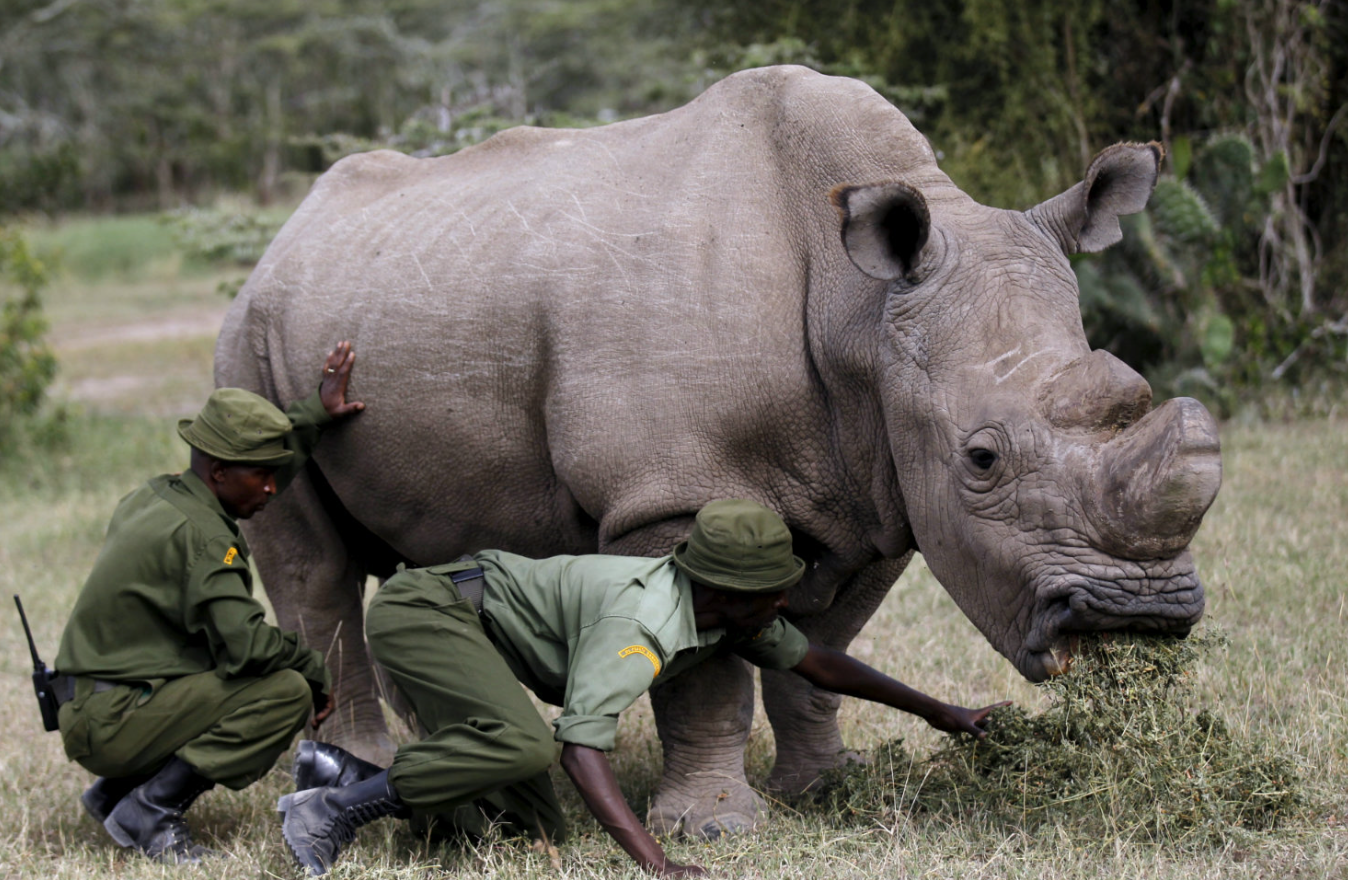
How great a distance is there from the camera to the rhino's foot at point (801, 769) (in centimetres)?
509

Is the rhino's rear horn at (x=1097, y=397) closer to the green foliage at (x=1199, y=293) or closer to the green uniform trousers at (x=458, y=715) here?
the green uniform trousers at (x=458, y=715)

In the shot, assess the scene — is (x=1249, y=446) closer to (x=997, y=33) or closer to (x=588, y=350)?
(x=997, y=33)

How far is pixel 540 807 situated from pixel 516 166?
7.64 feet

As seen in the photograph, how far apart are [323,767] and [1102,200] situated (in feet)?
10.3

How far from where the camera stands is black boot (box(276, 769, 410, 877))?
14.4ft

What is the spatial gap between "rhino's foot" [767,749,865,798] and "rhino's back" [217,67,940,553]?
1210 mm

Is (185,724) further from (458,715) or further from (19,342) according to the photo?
(19,342)

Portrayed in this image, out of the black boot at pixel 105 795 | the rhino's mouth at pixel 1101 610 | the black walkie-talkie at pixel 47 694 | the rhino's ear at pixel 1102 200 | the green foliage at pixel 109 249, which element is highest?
the rhino's ear at pixel 1102 200

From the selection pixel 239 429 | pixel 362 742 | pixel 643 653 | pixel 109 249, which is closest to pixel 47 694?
pixel 239 429

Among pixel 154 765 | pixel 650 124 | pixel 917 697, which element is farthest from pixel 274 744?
pixel 650 124

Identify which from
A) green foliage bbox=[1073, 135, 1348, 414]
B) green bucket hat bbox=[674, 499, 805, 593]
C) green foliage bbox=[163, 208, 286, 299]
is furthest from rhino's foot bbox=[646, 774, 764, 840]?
green foliage bbox=[163, 208, 286, 299]

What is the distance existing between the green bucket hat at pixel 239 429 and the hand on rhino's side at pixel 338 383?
0.30 metres

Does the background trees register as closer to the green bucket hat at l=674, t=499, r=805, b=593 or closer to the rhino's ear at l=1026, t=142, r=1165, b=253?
the rhino's ear at l=1026, t=142, r=1165, b=253

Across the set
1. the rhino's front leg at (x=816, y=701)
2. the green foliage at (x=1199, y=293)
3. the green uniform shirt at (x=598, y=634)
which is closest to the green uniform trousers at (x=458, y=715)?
the green uniform shirt at (x=598, y=634)
